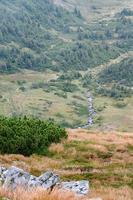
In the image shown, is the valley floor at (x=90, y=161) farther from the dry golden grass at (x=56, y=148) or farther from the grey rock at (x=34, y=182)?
the grey rock at (x=34, y=182)

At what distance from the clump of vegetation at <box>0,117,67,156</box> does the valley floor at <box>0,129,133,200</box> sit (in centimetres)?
106

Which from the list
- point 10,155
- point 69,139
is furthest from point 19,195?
point 69,139

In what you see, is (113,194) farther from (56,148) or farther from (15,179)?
(56,148)

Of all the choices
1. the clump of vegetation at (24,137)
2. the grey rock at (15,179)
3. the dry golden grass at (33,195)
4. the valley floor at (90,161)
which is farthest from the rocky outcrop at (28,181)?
the clump of vegetation at (24,137)

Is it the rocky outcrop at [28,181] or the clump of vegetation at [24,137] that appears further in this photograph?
the clump of vegetation at [24,137]

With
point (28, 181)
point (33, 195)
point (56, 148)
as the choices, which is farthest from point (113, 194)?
point (56, 148)

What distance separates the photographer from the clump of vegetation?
38562mm

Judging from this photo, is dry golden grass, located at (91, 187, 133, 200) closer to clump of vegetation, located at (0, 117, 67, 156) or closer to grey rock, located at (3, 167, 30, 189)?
grey rock, located at (3, 167, 30, 189)

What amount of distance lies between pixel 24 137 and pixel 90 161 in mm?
5807

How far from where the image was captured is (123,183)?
2570 cm

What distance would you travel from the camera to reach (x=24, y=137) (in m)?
Answer: 39.3

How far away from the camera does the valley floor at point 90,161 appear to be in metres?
26.7

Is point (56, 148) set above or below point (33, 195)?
below

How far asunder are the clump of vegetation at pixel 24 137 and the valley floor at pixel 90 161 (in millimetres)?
1064
